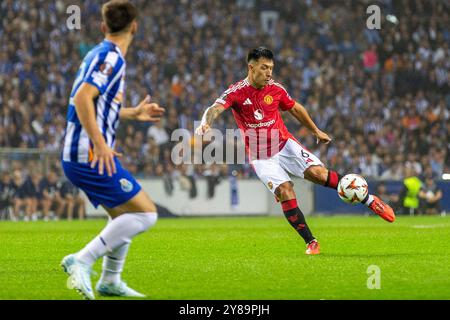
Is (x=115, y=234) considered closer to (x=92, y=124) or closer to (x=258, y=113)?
(x=92, y=124)

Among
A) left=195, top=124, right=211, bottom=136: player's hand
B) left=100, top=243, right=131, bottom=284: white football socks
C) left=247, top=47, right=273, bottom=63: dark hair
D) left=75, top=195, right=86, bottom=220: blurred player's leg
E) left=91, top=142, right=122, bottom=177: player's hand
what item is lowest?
left=75, top=195, right=86, bottom=220: blurred player's leg

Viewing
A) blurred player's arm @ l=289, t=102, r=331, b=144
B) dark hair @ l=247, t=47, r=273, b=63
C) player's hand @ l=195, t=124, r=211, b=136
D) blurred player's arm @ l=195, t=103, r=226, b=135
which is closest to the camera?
player's hand @ l=195, t=124, r=211, b=136

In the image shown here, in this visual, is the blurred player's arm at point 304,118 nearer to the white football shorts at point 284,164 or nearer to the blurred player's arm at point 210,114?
the white football shorts at point 284,164

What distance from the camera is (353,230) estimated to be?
1728cm

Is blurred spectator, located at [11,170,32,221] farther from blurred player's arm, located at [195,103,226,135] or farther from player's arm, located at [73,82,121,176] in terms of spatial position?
player's arm, located at [73,82,121,176]

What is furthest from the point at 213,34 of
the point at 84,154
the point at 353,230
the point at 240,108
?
the point at 84,154

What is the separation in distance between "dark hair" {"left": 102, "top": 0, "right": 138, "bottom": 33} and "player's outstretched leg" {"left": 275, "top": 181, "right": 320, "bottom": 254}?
16.4 ft

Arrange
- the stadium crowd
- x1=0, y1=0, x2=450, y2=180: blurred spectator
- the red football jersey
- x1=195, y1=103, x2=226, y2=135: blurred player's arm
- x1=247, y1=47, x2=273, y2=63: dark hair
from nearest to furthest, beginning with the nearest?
x1=195, y1=103, x2=226, y2=135: blurred player's arm
x1=247, y1=47, x2=273, y2=63: dark hair
the red football jersey
the stadium crowd
x1=0, y1=0, x2=450, y2=180: blurred spectator

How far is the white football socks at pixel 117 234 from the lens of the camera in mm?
7430

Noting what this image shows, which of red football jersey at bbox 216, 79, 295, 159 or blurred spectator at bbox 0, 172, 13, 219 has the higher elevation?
red football jersey at bbox 216, 79, 295, 159

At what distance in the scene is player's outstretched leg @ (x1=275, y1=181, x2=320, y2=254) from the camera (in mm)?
11833

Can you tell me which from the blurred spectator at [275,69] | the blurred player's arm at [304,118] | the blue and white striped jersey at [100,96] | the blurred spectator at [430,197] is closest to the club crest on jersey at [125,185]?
the blue and white striped jersey at [100,96]

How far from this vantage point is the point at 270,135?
1234 cm

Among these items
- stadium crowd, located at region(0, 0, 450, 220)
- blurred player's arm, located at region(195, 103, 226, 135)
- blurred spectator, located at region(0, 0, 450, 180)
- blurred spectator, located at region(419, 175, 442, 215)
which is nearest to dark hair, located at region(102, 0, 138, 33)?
blurred player's arm, located at region(195, 103, 226, 135)
